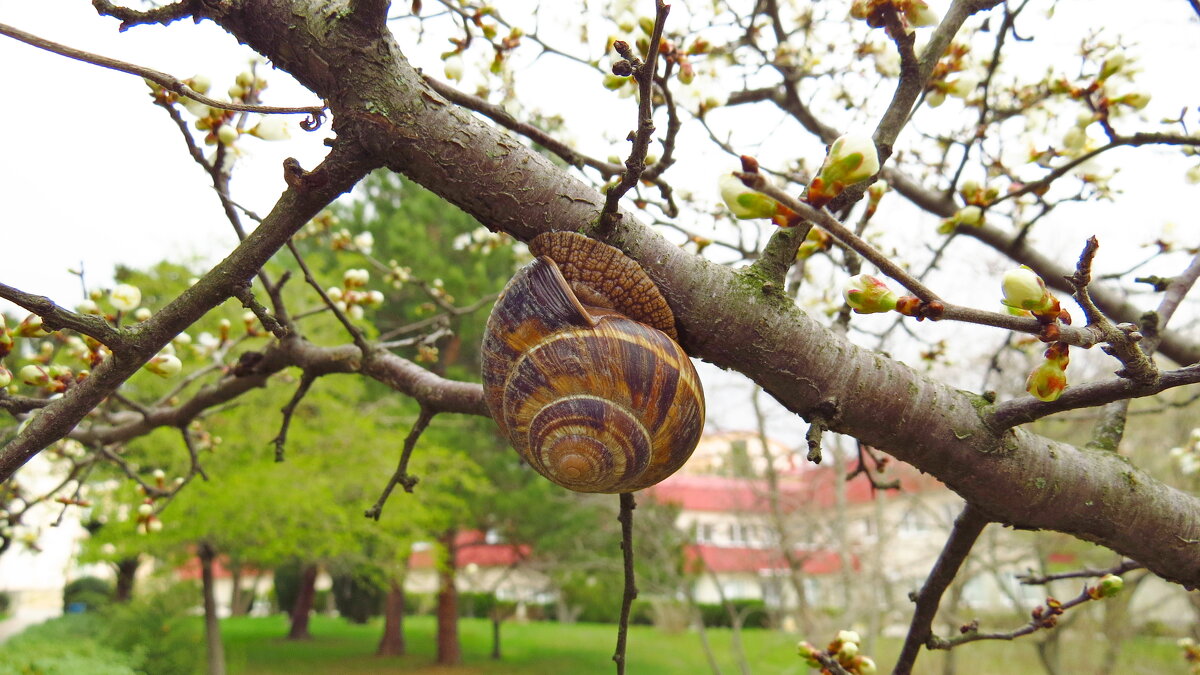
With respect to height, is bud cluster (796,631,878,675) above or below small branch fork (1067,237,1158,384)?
below

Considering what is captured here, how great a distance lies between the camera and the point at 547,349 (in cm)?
121

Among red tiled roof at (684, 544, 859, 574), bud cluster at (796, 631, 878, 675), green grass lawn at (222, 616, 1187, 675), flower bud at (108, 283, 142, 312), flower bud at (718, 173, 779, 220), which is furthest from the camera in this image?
red tiled roof at (684, 544, 859, 574)

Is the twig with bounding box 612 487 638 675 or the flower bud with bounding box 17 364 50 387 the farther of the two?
the flower bud with bounding box 17 364 50 387

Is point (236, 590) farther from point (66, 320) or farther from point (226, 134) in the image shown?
point (66, 320)

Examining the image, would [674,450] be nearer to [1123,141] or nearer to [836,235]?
[836,235]

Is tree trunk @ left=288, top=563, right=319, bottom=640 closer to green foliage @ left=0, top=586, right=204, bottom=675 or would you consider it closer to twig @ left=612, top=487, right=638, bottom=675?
green foliage @ left=0, top=586, right=204, bottom=675

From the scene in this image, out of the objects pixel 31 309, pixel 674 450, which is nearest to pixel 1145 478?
pixel 674 450

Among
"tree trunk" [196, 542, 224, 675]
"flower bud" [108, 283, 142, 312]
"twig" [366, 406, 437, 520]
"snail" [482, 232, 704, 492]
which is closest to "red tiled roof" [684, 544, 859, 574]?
"tree trunk" [196, 542, 224, 675]

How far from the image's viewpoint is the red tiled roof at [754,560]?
12.3 meters

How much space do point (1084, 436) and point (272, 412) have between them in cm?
1156

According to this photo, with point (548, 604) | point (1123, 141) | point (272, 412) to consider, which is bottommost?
point (548, 604)

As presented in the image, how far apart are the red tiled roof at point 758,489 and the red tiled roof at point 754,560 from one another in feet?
2.91

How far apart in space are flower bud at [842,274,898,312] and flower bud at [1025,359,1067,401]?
274mm

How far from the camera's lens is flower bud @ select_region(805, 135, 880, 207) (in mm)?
947
